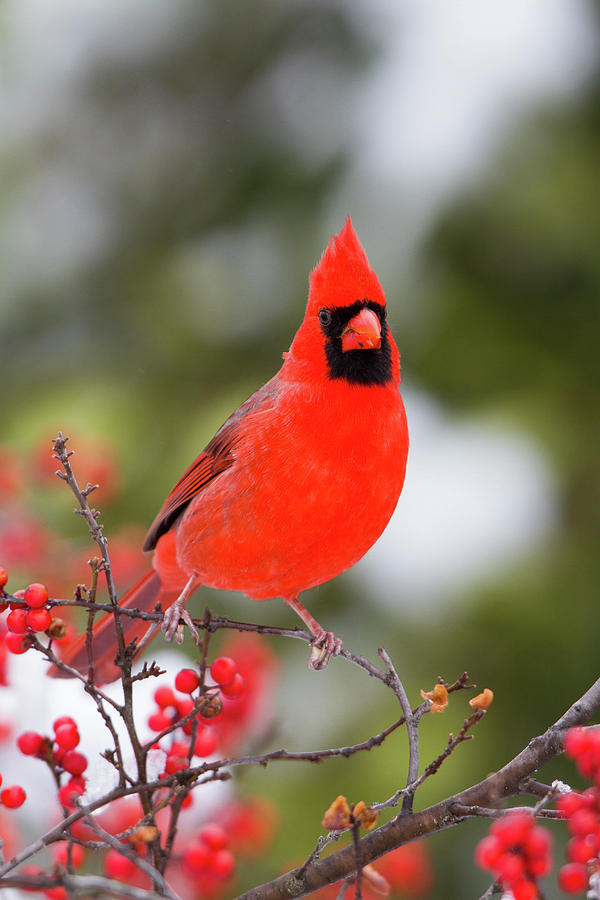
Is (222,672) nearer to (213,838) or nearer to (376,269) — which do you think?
(213,838)

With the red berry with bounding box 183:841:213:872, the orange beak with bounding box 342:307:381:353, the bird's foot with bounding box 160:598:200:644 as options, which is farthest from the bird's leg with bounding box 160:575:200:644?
the orange beak with bounding box 342:307:381:353

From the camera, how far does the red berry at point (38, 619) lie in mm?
820

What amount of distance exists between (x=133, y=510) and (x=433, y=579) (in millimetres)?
597

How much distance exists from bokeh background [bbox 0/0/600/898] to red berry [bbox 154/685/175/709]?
55cm

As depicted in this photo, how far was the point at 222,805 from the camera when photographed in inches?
58.7

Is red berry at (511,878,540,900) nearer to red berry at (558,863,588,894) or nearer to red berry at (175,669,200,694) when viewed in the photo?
red berry at (558,863,588,894)

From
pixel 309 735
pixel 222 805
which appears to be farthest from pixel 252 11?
pixel 222 805

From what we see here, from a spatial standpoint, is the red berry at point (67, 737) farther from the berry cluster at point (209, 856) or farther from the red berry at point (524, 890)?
the red berry at point (524, 890)

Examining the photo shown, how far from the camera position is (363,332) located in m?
0.99

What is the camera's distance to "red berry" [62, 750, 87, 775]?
942 mm

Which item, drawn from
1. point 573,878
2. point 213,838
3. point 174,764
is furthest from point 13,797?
point 573,878

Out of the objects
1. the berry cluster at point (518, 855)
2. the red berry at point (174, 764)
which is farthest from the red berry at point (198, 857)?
the berry cluster at point (518, 855)

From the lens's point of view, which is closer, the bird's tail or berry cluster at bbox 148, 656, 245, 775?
berry cluster at bbox 148, 656, 245, 775

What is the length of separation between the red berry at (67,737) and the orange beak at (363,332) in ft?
1.44
